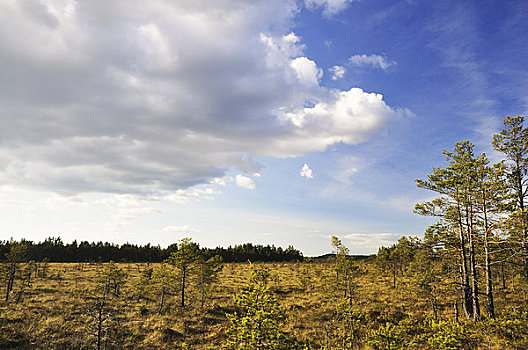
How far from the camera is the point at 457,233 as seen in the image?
2170cm

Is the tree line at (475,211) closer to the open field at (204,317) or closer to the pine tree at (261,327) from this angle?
the open field at (204,317)

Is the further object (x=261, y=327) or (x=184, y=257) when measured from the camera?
(x=184, y=257)

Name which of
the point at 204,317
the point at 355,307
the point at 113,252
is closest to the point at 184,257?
the point at 204,317

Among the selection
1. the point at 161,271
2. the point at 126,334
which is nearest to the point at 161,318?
the point at 126,334

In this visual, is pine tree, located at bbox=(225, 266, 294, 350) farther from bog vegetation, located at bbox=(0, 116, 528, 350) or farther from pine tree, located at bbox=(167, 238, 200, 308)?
pine tree, located at bbox=(167, 238, 200, 308)

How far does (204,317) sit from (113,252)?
84.6m

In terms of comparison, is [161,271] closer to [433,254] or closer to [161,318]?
[161,318]

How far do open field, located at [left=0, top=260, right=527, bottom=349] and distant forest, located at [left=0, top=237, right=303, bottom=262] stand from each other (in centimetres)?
4711

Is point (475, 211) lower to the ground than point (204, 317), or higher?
higher

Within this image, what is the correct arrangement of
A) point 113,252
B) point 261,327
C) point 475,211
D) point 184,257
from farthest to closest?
point 113,252, point 184,257, point 475,211, point 261,327

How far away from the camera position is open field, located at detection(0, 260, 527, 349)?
1692 cm

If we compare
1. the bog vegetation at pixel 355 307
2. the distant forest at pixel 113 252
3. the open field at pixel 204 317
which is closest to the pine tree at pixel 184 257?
the bog vegetation at pixel 355 307

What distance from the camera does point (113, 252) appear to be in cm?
9712

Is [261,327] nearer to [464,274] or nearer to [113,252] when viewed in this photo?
[464,274]
